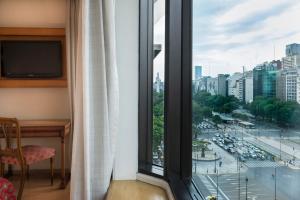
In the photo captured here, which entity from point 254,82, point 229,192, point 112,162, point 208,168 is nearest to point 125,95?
point 112,162

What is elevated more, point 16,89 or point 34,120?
point 16,89

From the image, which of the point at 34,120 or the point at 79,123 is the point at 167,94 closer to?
the point at 79,123

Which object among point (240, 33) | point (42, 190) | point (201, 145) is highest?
point (240, 33)

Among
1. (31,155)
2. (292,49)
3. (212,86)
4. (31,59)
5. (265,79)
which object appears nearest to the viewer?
(292,49)

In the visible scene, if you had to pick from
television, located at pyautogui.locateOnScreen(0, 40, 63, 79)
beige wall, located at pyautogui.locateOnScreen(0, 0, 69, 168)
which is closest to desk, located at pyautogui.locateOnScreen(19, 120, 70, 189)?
beige wall, located at pyautogui.locateOnScreen(0, 0, 69, 168)

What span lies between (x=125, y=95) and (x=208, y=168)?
3.00 ft

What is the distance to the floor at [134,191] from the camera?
174cm

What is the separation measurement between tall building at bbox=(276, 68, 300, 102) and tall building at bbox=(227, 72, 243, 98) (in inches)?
10.0

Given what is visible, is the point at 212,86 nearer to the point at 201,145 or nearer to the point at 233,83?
the point at 233,83

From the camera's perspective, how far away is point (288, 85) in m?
0.71

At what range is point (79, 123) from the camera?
187cm

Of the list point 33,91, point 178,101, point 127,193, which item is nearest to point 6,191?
point 127,193

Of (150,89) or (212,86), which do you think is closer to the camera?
(212,86)

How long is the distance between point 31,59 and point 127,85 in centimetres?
216
